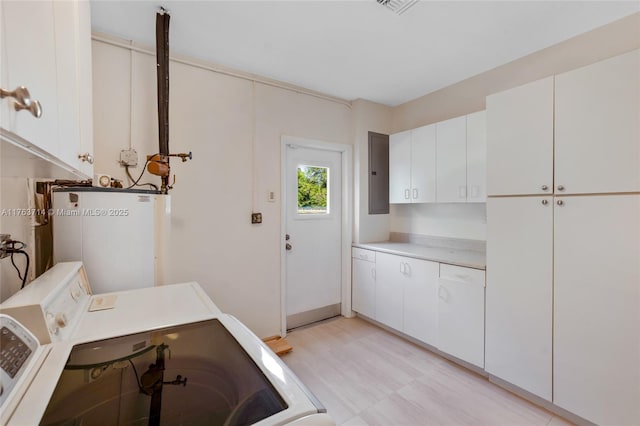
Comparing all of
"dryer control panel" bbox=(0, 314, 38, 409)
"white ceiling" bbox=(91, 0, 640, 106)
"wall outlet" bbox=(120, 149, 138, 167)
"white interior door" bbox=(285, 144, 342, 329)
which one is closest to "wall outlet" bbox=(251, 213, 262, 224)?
"white interior door" bbox=(285, 144, 342, 329)

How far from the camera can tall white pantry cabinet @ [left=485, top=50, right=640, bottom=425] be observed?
151 cm

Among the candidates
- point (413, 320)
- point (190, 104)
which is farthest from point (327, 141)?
point (413, 320)

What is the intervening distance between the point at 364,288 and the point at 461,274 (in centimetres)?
116

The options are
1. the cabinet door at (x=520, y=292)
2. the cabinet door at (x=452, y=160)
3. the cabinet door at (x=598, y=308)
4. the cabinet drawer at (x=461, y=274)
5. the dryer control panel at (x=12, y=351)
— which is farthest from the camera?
the cabinet door at (x=452, y=160)

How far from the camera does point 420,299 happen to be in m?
2.55

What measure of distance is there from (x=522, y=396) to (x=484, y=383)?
0.76 ft

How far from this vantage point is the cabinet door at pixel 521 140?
5.86 feet

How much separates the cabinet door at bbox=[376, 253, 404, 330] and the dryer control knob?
2.41m

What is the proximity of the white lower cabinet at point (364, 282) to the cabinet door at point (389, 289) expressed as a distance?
0.07 m

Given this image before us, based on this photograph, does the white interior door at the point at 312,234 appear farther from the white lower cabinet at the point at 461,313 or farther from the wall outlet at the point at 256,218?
the white lower cabinet at the point at 461,313

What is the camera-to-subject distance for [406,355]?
8.19 feet

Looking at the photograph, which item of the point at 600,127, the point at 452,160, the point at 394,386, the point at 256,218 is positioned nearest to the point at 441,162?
the point at 452,160

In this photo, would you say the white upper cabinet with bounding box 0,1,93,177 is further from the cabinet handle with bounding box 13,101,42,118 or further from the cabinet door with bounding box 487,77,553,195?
the cabinet door with bounding box 487,77,553,195

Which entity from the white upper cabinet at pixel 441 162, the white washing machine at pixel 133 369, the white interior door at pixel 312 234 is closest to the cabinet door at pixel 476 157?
the white upper cabinet at pixel 441 162
